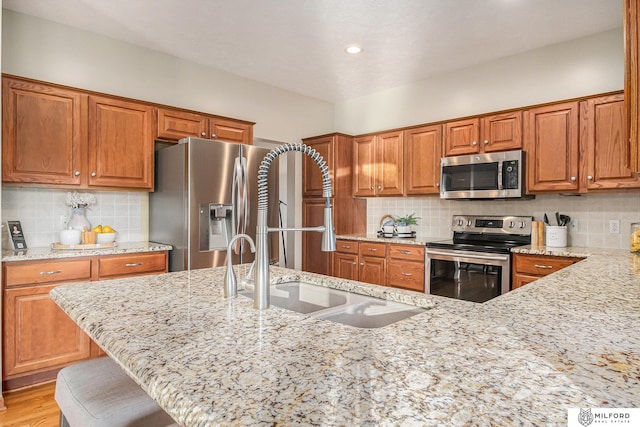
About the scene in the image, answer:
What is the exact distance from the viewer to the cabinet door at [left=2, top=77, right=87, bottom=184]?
2572 millimetres

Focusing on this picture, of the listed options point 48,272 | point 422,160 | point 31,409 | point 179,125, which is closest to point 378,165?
point 422,160

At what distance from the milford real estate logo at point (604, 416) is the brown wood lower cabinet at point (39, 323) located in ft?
9.77

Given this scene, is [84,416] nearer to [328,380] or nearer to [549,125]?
[328,380]

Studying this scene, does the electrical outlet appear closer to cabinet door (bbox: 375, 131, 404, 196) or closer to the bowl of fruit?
cabinet door (bbox: 375, 131, 404, 196)

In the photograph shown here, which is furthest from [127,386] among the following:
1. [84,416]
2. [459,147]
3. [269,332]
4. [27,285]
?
[459,147]

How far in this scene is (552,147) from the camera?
10.4 feet

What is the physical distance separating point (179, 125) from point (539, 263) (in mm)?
3256

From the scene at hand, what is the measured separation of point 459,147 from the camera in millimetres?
3732

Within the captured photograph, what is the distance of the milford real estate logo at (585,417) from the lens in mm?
541

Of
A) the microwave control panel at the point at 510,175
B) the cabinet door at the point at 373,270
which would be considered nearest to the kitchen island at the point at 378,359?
the microwave control panel at the point at 510,175

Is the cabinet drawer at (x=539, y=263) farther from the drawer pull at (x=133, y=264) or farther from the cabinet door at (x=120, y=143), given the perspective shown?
the cabinet door at (x=120, y=143)

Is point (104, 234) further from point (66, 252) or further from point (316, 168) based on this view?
point (316, 168)

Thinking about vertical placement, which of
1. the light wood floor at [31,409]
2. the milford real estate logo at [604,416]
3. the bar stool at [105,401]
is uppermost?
the milford real estate logo at [604,416]

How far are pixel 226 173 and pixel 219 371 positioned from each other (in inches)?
107
